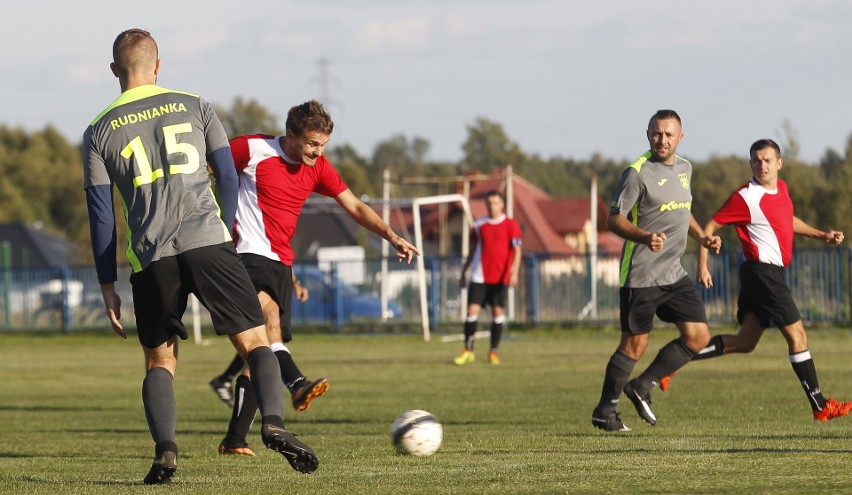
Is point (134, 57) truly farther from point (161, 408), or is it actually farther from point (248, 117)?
point (248, 117)

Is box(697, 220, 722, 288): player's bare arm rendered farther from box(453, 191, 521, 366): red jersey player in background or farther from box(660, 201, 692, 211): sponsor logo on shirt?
box(453, 191, 521, 366): red jersey player in background

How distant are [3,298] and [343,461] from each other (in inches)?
1181

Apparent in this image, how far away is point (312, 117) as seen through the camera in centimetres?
795

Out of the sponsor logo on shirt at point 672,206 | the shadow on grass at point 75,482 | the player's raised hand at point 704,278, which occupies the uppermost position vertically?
the sponsor logo on shirt at point 672,206

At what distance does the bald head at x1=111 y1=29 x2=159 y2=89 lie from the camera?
6.48m

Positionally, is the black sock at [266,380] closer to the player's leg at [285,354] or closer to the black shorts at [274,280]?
the player's leg at [285,354]

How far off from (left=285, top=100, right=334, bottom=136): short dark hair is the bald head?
1525mm

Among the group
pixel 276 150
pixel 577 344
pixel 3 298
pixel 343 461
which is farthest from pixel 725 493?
pixel 3 298

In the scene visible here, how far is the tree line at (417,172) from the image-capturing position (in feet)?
123

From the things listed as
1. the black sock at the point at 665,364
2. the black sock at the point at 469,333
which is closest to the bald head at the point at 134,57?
the black sock at the point at 665,364

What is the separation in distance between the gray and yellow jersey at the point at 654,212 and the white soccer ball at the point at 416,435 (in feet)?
6.68

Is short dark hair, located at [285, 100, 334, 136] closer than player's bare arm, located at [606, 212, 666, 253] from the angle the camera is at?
Yes

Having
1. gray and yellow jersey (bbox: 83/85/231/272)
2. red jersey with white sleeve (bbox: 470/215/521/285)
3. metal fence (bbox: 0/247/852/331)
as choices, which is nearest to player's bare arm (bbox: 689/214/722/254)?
gray and yellow jersey (bbox: 83/85/231/272)

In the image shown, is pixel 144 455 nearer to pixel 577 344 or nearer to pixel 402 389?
pixel 402 389
